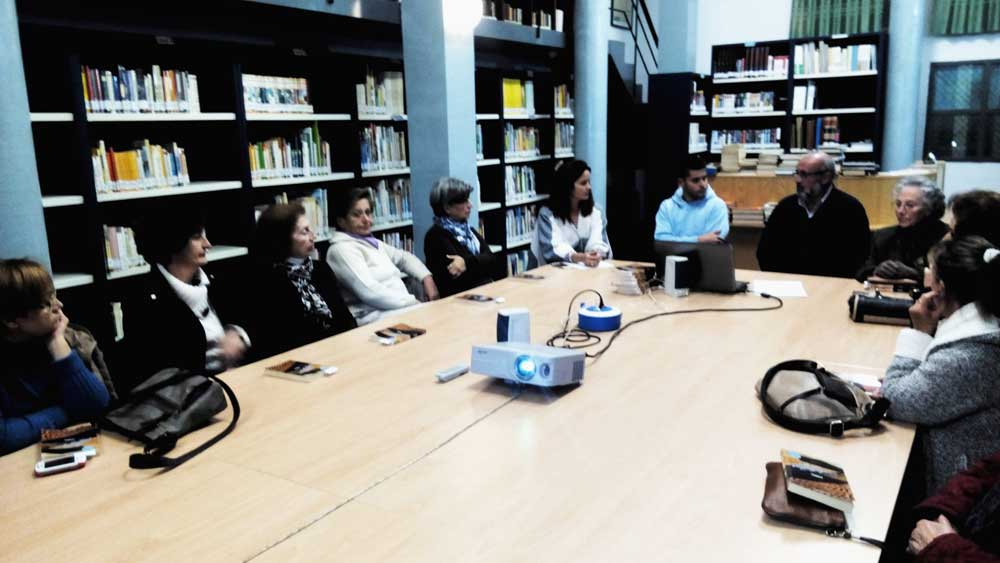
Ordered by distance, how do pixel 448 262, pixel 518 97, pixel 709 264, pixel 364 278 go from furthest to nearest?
pixel 518 97 → pixel 448 262 → pixel 364 278 → pixel 709 264

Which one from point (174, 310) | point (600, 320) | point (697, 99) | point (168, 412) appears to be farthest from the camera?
point (697, 99)

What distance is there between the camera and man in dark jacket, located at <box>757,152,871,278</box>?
412 cm

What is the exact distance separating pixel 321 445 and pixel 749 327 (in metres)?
1.69

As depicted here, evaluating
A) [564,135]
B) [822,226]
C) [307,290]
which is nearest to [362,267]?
[307,290]

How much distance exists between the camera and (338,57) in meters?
4.36

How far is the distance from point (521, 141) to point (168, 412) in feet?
15.6

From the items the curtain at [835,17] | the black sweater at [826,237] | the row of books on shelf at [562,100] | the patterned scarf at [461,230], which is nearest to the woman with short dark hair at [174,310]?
the patterned scarf at [461,230]

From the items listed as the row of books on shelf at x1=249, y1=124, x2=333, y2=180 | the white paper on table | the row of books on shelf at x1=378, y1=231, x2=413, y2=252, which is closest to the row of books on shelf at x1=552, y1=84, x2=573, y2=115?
the row of books on shelf at x1=378, y1=231, x2=413, y2=252

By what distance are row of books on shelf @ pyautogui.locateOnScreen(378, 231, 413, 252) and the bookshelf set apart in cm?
437

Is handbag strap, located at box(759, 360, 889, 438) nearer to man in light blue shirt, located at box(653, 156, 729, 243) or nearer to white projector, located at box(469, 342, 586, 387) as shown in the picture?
white projector, located at box(469, 342, 586, 387)

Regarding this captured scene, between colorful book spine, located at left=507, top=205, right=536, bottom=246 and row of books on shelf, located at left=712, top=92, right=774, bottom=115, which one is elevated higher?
row of books on shelf, located at left=712, top=92, right=774, bottom=115

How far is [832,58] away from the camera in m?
7.50

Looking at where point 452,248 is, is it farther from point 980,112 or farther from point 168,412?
point 980,112

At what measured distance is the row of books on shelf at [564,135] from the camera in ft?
21.7
